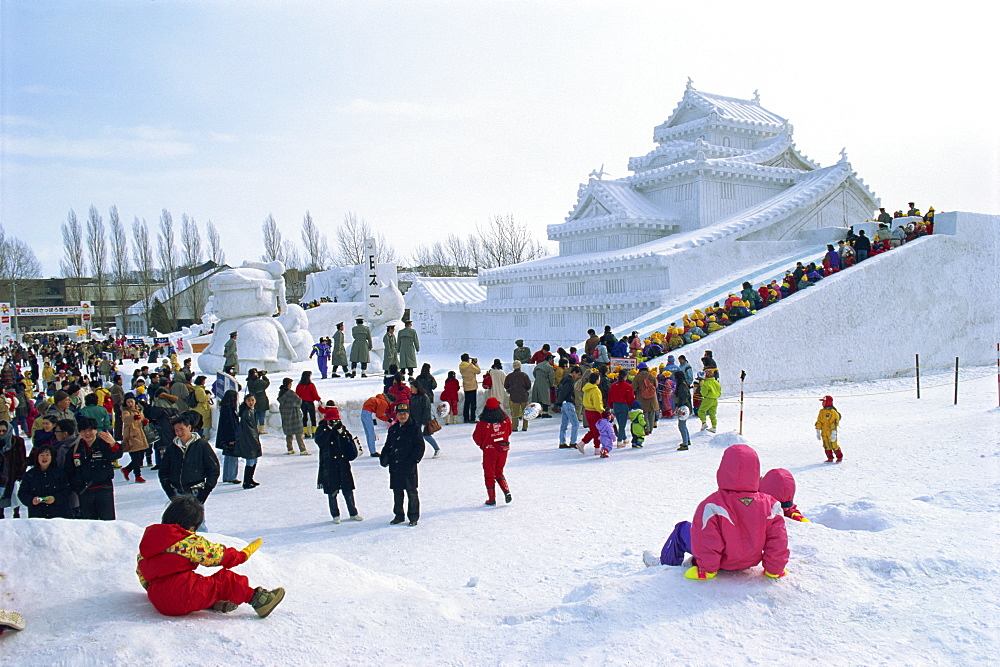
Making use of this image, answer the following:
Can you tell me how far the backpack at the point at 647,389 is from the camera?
11.9m

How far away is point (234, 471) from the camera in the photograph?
32.8 ft

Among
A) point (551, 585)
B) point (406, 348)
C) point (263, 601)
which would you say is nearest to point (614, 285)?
point (406, 348)

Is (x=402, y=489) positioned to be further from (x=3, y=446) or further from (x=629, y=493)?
(x=3, y=446)

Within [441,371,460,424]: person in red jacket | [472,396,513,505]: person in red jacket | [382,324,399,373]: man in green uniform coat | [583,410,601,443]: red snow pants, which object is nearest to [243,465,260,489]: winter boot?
[472,396,513,505]: person in red jacket

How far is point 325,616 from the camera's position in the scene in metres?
4.60

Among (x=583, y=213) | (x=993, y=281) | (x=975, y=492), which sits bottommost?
(x=975, y=492)

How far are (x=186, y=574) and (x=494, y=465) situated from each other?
170 inches

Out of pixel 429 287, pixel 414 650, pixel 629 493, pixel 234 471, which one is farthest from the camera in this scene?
pixel 429 287

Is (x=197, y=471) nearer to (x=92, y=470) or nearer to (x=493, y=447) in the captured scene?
(x=92, y=470)

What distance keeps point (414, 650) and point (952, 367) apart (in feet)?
67.7

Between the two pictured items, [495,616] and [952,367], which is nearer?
[495,616]

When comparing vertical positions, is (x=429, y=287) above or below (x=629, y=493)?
above

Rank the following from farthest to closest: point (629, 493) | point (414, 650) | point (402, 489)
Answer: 1. point (629, 493)
2. point (402, 489)
3. point (414, 650)

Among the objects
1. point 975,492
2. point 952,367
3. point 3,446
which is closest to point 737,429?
point 975,492
